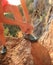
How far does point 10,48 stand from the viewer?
1.22 m

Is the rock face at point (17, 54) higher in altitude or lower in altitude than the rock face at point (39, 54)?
lower

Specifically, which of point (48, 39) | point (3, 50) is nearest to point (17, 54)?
point (3, 50)

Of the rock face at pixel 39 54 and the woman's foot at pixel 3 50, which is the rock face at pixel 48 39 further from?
the woman's foot at pixel 3 50

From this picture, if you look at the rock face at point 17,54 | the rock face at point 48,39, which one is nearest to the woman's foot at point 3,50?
the rock face at point 17,54

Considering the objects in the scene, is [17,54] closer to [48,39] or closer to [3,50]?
[3,50]

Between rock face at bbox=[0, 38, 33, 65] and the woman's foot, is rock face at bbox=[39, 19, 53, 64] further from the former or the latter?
the woman's foot

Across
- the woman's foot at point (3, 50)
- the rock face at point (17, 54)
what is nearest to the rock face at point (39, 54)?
the rock face at point (17, 54)

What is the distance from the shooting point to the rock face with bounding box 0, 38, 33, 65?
1126 millimetres

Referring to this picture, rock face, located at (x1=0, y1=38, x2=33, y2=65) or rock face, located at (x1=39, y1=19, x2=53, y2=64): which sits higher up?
rock face, located at (x1=39, y1=19, x2=53, y2=64)

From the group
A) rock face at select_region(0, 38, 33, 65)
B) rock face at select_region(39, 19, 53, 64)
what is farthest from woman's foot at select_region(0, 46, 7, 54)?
rock face at select_region(39, 19, 53, 64)

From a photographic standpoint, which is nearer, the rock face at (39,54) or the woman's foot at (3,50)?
the rock face at (39,54)

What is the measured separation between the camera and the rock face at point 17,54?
1.13m

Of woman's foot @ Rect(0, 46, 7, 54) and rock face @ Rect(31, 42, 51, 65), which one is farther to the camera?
woman's foot @ Rect(0, 46, 7, 54)

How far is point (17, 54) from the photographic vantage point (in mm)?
1176
